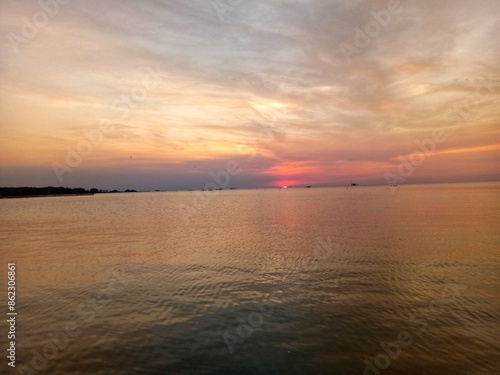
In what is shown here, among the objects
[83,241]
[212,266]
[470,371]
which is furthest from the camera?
[83,241]

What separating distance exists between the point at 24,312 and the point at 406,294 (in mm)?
30779

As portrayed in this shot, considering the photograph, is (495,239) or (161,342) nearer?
(161,342)

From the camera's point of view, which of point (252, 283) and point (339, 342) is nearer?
point (339, 342)

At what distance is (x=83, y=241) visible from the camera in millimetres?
53812

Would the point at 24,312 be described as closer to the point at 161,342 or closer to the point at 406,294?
the point at 161,342

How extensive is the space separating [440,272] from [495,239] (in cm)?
2473

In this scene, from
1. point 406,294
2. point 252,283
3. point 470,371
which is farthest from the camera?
point 252,283

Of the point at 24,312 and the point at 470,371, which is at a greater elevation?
the point at 24,312

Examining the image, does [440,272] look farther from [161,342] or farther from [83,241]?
[83,241]

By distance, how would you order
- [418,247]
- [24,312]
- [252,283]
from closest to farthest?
[24,312], [252,283], [418,247]

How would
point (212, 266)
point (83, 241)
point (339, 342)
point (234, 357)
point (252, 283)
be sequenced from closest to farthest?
point (234, 357) < point (339, 342) < point (252, 283) < point (212, 266) < point (83, 241)

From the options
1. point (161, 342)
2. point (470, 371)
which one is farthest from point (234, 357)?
point (470, 371)

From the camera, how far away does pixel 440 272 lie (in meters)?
31.8

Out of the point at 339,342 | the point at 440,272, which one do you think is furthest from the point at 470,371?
the point at 440,272
